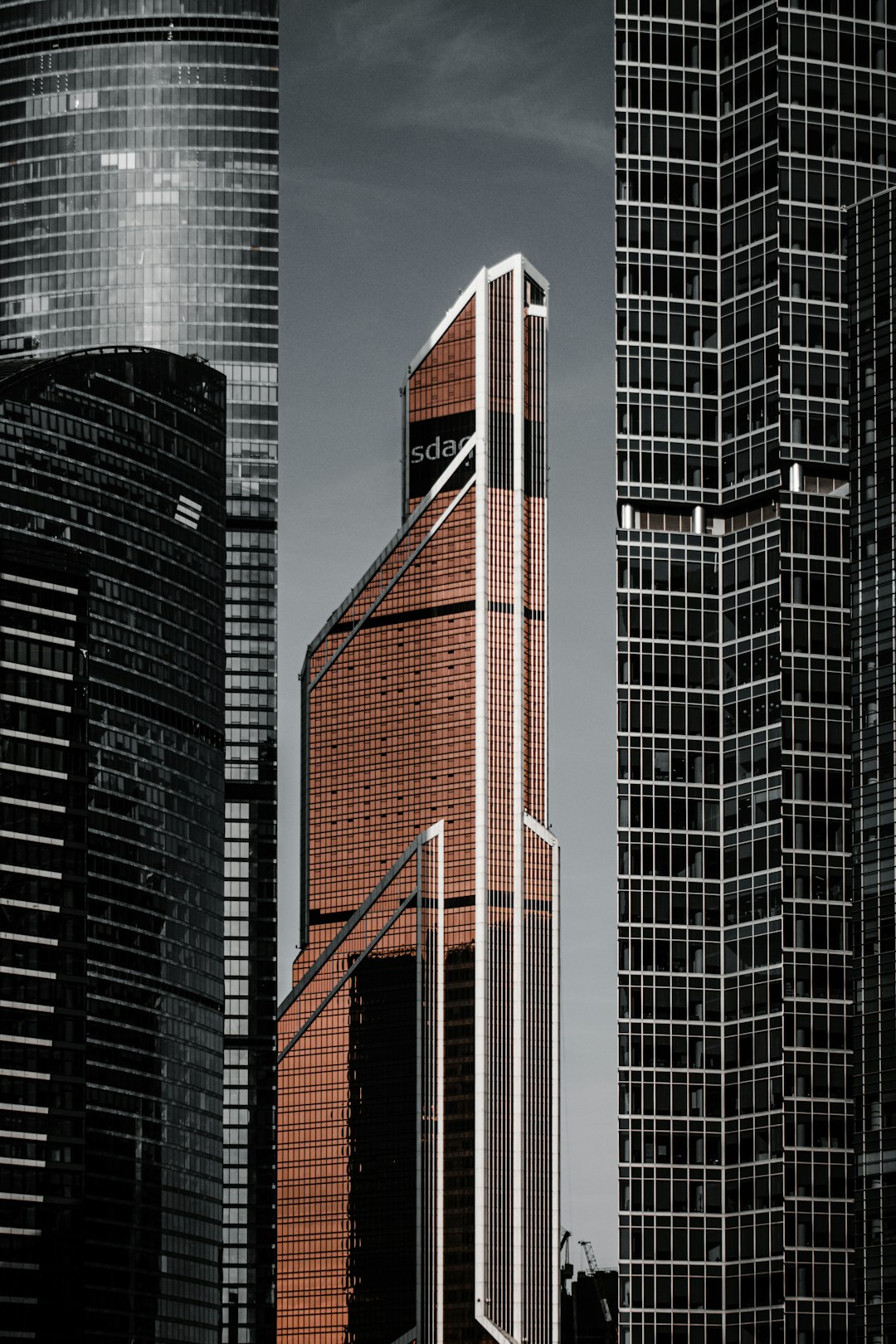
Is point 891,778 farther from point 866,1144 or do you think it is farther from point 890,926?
point 866,1144

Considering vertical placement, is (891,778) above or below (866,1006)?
above

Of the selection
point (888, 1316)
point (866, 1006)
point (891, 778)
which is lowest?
point (888, 1316)

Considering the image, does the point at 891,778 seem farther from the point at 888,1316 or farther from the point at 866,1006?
the point at 888,1316

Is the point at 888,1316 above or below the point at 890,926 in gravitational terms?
below

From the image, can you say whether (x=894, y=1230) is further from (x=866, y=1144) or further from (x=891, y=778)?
(x=891, y=778)

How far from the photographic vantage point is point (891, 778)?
19988 cm

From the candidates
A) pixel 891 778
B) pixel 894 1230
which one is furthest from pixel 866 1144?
pixel 891 778

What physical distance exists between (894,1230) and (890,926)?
2162 cm

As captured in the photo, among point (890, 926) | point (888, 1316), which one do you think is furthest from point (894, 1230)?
point (890, 926)

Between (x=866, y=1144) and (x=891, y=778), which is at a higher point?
(x=891, y=778)

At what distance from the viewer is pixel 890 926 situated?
19838 centimetres

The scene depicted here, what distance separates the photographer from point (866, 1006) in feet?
645

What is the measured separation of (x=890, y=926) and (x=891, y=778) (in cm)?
1064

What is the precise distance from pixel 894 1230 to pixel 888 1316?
579 centimetres
